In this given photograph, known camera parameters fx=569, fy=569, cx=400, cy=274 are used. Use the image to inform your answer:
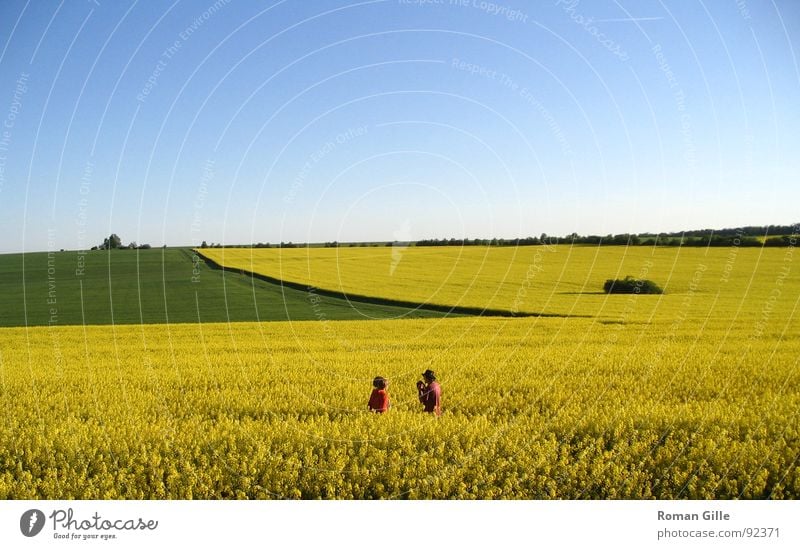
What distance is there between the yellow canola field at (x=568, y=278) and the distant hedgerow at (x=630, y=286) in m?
0.51

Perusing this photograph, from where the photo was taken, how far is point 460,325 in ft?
63.4

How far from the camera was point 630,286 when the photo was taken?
2931cm

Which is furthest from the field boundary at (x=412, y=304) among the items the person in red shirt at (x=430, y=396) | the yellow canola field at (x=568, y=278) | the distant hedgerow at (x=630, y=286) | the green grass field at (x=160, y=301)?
the person in red shirt at (x=430, y=396)

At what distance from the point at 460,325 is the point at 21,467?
49.9 ft

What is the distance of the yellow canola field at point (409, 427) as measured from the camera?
16.5 feet

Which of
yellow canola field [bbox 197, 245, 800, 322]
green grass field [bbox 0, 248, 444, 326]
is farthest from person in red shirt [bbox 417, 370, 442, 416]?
green grass field [bbox 0, 248, 444, 326]

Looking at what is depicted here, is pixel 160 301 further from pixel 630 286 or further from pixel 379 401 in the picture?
pixel 379 401

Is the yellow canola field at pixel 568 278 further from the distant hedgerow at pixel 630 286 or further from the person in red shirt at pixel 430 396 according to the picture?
the person in red shirt at pixel 430 396

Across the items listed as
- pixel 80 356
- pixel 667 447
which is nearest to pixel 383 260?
pixel 80 356

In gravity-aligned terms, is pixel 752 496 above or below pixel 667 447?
below

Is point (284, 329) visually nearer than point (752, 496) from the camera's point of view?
No

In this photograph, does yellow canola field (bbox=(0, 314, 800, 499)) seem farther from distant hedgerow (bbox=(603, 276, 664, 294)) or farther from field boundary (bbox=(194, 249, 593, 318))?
distant hedgerow (bbox=(603, 276, 664, 294))

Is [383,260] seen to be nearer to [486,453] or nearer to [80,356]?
[80,356]
